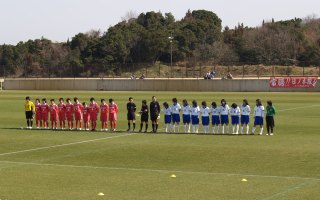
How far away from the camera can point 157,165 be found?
935 inches

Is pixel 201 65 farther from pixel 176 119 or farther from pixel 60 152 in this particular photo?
pixel 60 152

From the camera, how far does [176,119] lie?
1388 inches

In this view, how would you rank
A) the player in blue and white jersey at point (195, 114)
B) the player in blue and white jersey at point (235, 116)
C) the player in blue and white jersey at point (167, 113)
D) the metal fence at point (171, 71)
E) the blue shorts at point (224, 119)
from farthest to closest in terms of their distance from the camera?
1. the metal fence at point (171, 71)
2. the player in blue and white jersey at point (167, 113)
3. the player in blue and white jersey at point (195, 114)
4. the blue shorts at point (224, 119)
5. the player in blue and white jersey at point (235, 116)

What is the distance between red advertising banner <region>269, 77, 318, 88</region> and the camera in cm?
7847

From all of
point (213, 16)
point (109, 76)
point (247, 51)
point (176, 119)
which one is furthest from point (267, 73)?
point (176, 119)

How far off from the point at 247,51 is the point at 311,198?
9641 centimetres

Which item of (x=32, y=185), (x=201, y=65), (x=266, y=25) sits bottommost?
(x=32, y=185)

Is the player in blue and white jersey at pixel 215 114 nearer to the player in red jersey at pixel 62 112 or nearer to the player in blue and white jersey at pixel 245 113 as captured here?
the player in blue and white jersey at pixel 245 113

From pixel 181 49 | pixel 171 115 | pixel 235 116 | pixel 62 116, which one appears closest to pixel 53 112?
pixel 62 116

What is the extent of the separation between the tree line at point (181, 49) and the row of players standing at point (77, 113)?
70.1 m

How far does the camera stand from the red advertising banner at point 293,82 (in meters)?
78.5

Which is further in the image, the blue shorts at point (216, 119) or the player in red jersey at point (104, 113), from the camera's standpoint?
the player in red jersey at point (104, 113)

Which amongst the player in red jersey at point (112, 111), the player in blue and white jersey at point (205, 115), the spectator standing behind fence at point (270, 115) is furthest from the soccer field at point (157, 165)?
the player in blue and white jersey at point (205, 115)

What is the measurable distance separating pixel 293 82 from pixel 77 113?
154ft
